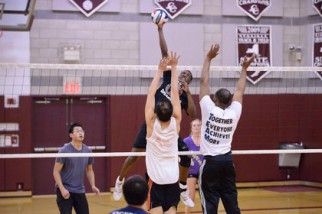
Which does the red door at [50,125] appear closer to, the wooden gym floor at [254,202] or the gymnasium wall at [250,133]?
the gymnasium wall at [250,133]

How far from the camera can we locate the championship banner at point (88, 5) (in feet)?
60.0

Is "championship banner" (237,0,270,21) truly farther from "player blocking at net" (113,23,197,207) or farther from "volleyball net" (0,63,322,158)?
"player blocking at net" (113,23,197,207)

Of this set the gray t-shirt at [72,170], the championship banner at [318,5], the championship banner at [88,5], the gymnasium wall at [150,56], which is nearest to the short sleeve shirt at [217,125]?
the gray t-shirt at [72,170]

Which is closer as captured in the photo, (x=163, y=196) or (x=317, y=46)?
(x=163, y=196)

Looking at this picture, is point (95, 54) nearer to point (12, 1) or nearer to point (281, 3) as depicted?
point (12, 1)

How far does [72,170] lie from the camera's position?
990 cm

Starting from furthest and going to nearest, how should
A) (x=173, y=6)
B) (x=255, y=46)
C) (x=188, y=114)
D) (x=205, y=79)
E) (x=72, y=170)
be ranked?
1. (x=255, y=46)
2. (x=173, y=6)
3. (x=188, y=114)
4. (x=72, y=170)
5. (x=205, y=79)

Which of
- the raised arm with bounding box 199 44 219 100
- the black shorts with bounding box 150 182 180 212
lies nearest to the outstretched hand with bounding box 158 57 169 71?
the raised arm with bounding box 199 44 219 100

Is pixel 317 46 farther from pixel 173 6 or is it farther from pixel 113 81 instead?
pixel 113 81

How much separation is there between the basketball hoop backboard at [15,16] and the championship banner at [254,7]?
20.6 feet

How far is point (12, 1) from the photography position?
17.6 m

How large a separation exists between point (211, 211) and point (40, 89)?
9.92m

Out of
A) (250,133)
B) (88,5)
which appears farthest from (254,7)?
(88,5)

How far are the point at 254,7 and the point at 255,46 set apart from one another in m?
1.18
